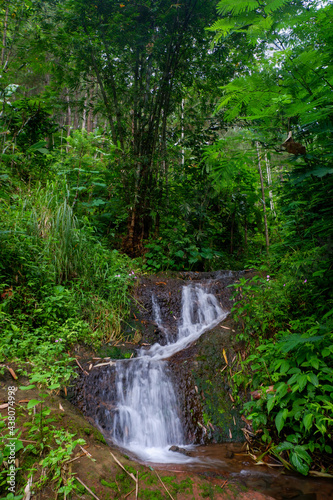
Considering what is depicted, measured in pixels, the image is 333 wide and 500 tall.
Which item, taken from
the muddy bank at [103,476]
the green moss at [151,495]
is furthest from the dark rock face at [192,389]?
the green moss at [151,495]

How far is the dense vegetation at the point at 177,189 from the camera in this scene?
2.08 metres

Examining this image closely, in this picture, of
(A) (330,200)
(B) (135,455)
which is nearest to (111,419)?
(B) (135,455)

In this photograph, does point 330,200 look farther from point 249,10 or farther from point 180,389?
point 180,389

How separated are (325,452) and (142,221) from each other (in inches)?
199

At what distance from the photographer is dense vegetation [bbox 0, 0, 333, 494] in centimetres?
208

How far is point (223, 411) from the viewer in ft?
9.10

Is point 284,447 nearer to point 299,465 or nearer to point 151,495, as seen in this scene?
point 299,465

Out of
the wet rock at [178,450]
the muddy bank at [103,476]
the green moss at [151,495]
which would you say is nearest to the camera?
the muddy bank at [103,476]

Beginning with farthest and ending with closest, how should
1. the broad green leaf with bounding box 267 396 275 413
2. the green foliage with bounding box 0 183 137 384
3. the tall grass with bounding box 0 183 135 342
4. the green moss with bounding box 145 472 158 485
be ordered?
the tall grass with bounding box 0 183 135 342
the green foliage with bounding box 0 183 137 384
the broad green leaf with bounding box 267 396 275 413
the green moss with bounding box 145 472 158 485

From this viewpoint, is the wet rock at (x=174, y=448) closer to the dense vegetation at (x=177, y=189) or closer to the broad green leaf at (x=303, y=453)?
the dense vegetation at (x=177, y=189)

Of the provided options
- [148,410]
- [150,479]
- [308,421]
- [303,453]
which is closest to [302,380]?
[308,421]

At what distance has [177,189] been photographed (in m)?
6.76

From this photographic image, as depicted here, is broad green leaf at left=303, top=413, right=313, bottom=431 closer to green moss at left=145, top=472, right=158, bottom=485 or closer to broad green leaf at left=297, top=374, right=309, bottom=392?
broad green leaf at left=297, top=374, right=309, bottom=392

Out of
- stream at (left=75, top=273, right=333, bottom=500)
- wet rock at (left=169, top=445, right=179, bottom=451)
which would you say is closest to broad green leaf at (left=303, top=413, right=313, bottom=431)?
stream at (left=75, top=273, right=333, bottom=500)
